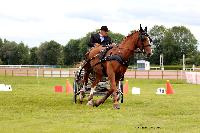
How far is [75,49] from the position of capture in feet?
472

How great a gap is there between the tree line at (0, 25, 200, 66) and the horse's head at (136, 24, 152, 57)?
107 metres

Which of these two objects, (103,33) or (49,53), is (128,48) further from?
(49,53)

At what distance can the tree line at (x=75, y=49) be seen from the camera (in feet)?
418

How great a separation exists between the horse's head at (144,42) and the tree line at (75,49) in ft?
350

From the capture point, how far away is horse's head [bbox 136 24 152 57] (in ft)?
50.3

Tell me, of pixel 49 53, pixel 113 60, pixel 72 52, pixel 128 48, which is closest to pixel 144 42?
pixel 128 48

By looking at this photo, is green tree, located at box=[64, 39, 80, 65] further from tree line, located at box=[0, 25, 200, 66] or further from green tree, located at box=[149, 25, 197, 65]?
green tree, located at box=[149, 25, 197, 65]

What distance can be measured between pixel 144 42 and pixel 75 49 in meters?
129

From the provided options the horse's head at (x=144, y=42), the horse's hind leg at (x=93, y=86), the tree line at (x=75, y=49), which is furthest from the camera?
the tree line at (x=75, y=49)

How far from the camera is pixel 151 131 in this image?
9930mm

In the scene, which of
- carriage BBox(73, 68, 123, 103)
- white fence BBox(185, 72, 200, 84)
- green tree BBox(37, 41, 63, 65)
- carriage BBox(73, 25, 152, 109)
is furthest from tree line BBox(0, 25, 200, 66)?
carriage BBox(73, 25, 152, 109)

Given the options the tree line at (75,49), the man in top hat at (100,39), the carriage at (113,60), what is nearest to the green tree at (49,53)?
the tree line at (75,49)

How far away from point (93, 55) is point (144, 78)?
152 ft

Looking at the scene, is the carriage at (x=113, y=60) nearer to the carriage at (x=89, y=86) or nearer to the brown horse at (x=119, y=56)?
the brown horse at (x=119, y=56)
